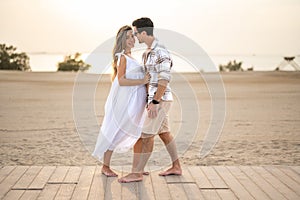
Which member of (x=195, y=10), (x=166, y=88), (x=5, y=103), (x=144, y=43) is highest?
(x=195, y=10)

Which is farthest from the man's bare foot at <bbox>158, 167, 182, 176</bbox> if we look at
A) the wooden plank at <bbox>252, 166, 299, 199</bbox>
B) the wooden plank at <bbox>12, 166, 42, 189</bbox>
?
the wooden plank at <bbox>12, 166, 42, 189</bbox>

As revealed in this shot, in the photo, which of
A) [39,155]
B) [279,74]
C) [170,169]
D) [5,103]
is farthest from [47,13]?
[170,169]

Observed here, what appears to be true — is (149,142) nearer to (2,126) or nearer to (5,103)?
(2,126)

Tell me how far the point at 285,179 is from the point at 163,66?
53.3 inches

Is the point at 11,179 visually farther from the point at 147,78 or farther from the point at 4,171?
the point at 147,78

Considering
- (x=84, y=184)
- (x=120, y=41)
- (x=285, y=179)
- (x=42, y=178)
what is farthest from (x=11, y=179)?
(x=285, y=179)

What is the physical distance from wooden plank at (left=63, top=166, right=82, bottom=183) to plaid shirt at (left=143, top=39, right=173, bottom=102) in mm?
895

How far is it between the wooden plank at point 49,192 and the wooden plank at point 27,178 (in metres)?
0.17

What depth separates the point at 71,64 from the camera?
19766mm

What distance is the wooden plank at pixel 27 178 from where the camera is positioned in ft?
12.9

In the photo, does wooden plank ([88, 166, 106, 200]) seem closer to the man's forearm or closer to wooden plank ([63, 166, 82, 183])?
wooden plank ([63, 166, 82, 183])

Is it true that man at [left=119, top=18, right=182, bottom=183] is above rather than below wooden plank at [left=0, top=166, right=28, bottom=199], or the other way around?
above

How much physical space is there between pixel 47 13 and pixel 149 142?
1327 cm

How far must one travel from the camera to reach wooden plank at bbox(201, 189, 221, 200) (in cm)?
369
